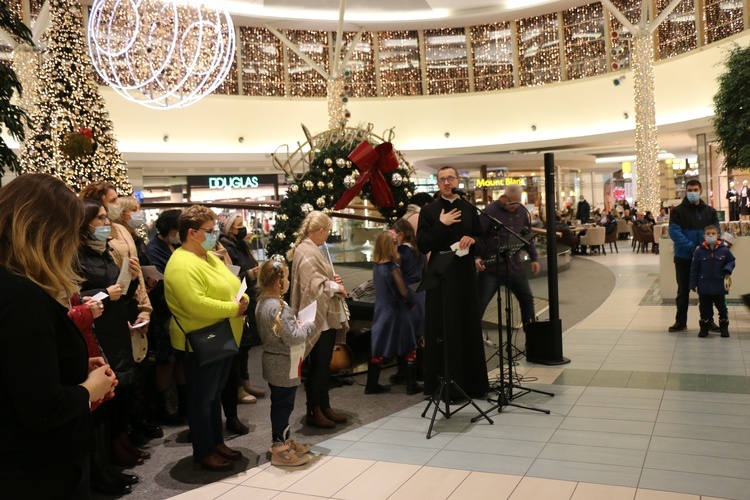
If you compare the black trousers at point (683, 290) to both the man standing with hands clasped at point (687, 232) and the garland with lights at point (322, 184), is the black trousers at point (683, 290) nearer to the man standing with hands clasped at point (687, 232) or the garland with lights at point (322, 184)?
the man standing with hands clasped at point (687, 232)

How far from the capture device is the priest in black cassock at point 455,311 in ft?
16.4

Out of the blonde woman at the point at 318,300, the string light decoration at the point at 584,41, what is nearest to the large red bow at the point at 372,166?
the blonde woman at the point at 318,300

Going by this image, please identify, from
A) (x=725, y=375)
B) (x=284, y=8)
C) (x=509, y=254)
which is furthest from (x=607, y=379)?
(x=284, y=8)

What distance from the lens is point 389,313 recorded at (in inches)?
222

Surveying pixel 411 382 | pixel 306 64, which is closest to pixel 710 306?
pixel 411 382

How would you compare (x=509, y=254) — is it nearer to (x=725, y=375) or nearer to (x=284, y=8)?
(x=725, y=375)

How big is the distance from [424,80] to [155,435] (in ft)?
69.7

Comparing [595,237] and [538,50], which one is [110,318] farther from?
[538,50]

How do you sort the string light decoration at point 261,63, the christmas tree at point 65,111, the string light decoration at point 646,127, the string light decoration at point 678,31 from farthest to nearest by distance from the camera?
the string light decoration at point 261,63 → the string light decoration at point 678,31 → the string light decoration at point 646,127 → the christmas tree at point 65,111

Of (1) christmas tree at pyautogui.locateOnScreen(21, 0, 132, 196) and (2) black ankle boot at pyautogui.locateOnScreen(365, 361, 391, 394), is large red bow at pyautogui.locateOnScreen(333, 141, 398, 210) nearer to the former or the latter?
(2) black ankle boot at pyautogui.locateOnScreen(365, 361, 391, 394)

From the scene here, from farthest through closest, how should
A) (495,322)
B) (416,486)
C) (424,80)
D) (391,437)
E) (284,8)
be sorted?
(424,80) < (284,8) < (495,322) < (391,437) < (416,486)

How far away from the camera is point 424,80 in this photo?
24.4 m

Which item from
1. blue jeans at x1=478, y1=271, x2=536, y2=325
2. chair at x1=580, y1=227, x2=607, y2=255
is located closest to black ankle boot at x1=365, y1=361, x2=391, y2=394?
blue jeans at x1=478, y1=271, x2=536, y2=325

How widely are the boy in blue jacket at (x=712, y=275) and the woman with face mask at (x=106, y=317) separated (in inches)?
227
